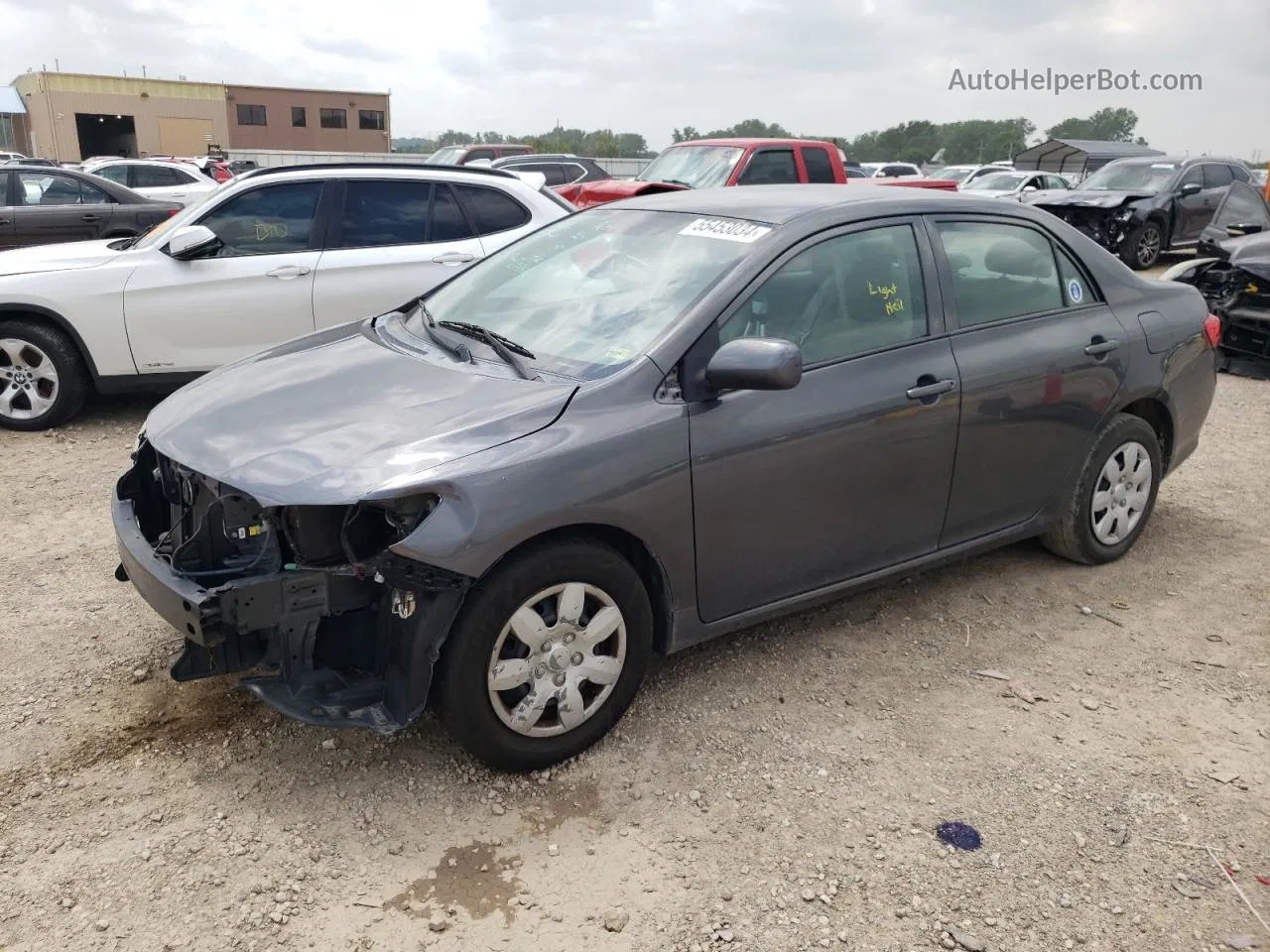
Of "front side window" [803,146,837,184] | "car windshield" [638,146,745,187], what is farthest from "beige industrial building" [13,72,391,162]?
"front side window" [803,146,837,184]

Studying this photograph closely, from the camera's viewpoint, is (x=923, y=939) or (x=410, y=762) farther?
(x=410, y=762)

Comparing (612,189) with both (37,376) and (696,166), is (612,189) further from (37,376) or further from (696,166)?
(37,376)

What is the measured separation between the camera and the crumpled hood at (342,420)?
9.27 feet

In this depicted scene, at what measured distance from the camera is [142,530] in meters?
3.41

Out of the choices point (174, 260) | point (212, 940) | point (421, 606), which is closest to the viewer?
point (212, 940)

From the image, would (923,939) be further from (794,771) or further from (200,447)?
(200,447)

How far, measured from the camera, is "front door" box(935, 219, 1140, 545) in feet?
12.9

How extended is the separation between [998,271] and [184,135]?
65328 millimetres

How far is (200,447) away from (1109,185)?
1675 centimetres

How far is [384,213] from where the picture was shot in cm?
691

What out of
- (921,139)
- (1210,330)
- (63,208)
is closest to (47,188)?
(63,208)

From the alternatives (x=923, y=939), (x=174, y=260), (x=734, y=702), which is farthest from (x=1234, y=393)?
(x=174, y=260)

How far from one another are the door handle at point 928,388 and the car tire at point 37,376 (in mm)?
5316

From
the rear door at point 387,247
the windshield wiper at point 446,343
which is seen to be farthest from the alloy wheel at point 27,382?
the windshield wiper at point 446,343
